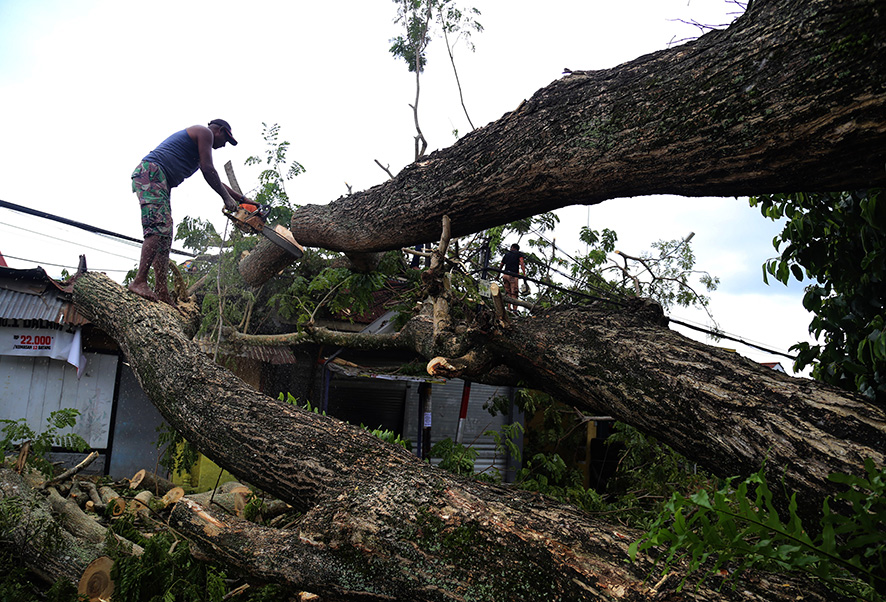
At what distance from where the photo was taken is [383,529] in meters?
2.71

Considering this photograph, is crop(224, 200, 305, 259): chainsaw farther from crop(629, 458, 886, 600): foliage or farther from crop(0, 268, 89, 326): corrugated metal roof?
crop(629, 458, 886, 600): foliage

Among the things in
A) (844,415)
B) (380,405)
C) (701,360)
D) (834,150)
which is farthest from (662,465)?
(380,405)

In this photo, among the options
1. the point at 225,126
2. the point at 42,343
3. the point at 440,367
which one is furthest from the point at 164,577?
the point at 42,343

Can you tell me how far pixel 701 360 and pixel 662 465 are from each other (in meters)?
3.01

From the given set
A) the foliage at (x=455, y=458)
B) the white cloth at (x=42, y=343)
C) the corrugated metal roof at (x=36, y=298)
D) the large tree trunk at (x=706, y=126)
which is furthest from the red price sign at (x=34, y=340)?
the large tree trunk at (x=706, y=126)

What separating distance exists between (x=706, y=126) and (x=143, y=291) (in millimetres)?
5014

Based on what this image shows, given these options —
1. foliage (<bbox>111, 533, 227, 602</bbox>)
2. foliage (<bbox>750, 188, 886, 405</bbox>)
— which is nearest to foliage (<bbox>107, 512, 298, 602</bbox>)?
foliage (<bbox>111, 533, 227, 602</bbox>)

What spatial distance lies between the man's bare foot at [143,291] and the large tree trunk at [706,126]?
3.13 m

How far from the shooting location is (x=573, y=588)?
229 cm

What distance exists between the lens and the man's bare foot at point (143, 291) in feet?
17.5

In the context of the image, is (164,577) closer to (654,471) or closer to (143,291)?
(143,291)

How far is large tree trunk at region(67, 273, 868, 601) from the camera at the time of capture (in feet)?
7.75

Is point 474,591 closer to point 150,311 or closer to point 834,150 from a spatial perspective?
point 834,150

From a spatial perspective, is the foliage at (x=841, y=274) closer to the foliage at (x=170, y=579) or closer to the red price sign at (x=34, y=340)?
the foliage at (x=170, y=579)
